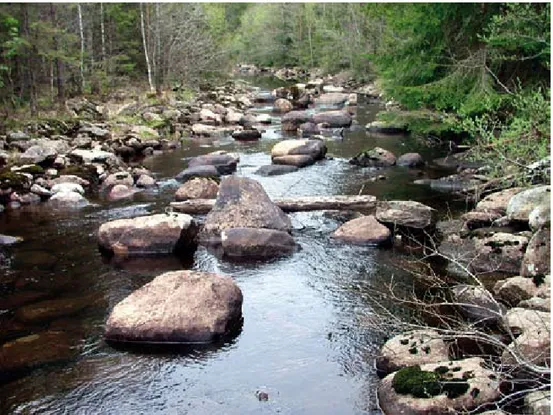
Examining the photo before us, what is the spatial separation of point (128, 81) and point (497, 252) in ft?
99.1

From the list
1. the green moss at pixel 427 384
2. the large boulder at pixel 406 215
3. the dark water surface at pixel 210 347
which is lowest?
the dark water surface at pixel 210 347

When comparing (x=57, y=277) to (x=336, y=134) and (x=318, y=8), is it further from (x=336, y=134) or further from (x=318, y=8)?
(x=318, y=8)

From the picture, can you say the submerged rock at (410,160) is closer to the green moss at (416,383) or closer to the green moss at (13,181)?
the green moss at (13,181)

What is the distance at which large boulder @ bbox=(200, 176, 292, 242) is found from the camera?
482 inches

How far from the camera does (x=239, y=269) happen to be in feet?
35.2

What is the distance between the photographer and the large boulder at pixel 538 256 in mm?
9012

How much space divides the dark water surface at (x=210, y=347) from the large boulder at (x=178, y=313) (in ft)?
0.77

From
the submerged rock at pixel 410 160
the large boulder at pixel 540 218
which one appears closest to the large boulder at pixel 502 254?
the large boulder at pixel 540 218

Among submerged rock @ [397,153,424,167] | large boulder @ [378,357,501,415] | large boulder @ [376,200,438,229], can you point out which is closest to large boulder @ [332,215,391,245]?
large boulder @ [376,200,438,229]

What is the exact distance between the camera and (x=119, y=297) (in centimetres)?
959

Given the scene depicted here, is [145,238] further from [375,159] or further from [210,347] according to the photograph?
[375,159]

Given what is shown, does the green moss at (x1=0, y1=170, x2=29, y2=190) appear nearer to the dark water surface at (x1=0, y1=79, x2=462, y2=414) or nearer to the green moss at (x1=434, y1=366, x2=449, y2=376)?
the dark water surface at (x1=0, y1=79, x2=462, y2=414)

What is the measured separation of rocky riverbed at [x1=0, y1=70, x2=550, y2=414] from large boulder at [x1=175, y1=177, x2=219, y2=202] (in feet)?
0.12

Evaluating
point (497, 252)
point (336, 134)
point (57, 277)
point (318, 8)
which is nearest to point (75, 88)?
point (336, 134)
